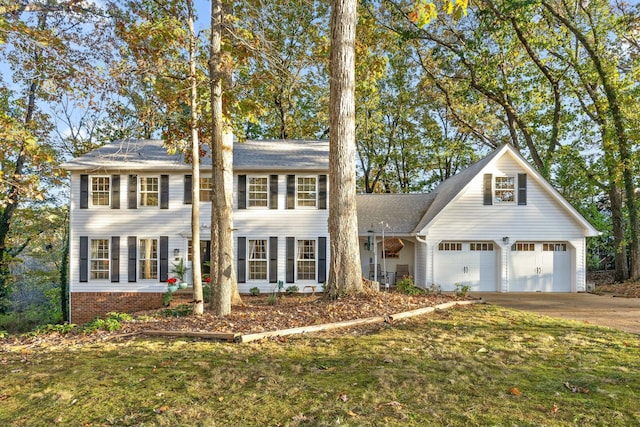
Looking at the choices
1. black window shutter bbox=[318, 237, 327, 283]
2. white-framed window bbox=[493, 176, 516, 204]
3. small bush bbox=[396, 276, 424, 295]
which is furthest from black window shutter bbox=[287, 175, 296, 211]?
white-framed window bbox=[493, 176, 516, 204]

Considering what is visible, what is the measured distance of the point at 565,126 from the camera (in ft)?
65.6

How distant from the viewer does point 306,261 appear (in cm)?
1424

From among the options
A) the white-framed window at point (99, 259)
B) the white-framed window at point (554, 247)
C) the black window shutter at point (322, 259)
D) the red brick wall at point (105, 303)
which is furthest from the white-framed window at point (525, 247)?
the white-framed window at point (99, 259)

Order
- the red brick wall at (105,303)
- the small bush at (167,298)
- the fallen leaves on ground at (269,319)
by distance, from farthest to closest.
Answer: the red brick wall at (105,303)
the small bush at (167,298)
the fallen leaves on ground at (269,319)

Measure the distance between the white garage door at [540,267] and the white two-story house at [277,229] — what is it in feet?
0.13

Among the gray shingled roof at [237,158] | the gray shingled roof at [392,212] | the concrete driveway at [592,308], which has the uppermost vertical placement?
the gray shingled roof at [237,158]

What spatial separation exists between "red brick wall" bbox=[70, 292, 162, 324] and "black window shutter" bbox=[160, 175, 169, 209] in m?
3.49

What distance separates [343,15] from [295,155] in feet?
24.5

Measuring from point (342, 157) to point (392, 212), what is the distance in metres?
10.3

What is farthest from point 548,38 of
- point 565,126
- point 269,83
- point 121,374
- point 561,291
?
point 121,374

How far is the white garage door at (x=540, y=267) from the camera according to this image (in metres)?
14.6

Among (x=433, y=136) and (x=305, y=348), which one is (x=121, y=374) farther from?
(x=433, y=136)

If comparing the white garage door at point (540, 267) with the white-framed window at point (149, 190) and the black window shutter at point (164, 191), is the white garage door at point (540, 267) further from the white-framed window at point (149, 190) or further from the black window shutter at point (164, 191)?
the white-framed window at point (149, 190)

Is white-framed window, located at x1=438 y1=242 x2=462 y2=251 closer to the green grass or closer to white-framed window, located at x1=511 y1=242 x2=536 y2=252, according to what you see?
white-framed window, located at x1=511 y1=242 x2=536 y2=252
